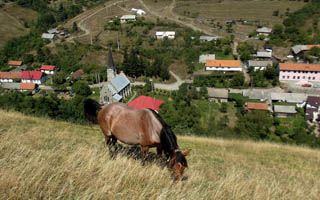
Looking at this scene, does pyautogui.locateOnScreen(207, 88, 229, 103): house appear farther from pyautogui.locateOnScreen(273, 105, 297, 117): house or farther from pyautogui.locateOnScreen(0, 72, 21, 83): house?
pyautogui.locateOnScreen(0, 72, 21, 83): house

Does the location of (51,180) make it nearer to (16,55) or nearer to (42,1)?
(16,55)

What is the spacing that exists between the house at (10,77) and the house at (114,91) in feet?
51.0

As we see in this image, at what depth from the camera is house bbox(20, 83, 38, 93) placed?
131 feet

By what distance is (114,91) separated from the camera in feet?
118

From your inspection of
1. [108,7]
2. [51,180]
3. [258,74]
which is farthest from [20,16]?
[51,180]

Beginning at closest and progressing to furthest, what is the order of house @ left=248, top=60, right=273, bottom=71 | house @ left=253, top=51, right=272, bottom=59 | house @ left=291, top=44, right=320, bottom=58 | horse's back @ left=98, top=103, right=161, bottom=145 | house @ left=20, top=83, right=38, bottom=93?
horse's back @ left=98, top=103, right=161, bottom=145, house @ left=20, top=83, right=38, bottom=93, house @ left=248, top=60, right=273, bottom=71, house @ left=253, top=51, right=272, bottom=59, house @ left=291, top=44, right=320, bottom=58

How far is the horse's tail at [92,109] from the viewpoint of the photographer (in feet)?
20.3

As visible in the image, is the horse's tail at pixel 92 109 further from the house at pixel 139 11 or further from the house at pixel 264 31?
the house at pixel 139 11

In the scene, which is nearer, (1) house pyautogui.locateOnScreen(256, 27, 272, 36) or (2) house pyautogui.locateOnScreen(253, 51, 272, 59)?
(2) house pyautogui.locateOnScreen(253, 51, 272, 59)

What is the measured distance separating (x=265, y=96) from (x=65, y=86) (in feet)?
81.2

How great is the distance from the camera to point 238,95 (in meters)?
36.6

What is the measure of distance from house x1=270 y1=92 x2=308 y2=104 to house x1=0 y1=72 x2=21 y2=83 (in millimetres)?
33529

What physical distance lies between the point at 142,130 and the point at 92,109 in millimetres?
1436

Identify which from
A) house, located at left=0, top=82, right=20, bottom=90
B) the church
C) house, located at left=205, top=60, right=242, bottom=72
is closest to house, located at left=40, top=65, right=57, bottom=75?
house, located at left=0, top=82, right=20, bottom=90
